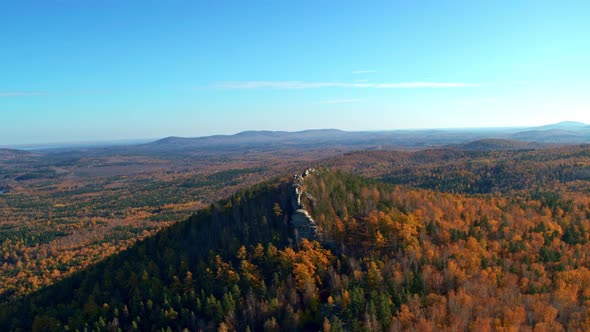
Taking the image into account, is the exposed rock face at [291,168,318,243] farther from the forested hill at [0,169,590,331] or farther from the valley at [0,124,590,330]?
the forested hill at [0,169,590,331]

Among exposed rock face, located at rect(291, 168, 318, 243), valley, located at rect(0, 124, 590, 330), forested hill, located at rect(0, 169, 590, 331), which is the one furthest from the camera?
exposed rock face, located at rect(291, 168, 318, 243)

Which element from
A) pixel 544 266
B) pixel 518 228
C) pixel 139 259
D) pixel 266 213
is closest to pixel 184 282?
pixel 266 213

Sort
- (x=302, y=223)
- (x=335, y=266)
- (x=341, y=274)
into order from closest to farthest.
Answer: (x=341, y=274)
(x=335, y=266)
(x=302, y=223)

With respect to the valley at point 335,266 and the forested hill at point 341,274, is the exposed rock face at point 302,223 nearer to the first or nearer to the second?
the valley at point 335,266

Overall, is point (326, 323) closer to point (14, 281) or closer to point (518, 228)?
point (518, 228)

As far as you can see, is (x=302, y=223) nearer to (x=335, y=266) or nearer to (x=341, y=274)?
(x=335, y=266)

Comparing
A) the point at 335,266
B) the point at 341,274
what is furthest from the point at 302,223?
the point at 341,274

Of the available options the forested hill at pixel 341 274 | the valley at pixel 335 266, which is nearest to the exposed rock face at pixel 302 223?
the valley at pixel 335 266

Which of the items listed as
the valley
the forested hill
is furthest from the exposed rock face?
the forested hill
